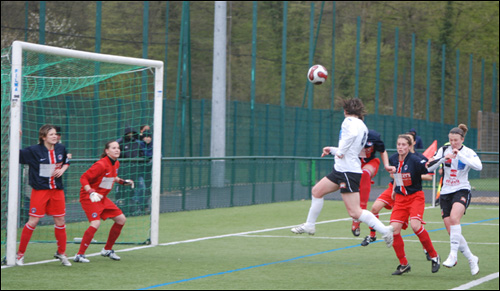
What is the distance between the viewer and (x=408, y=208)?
9875mm

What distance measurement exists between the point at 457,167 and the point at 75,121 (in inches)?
389

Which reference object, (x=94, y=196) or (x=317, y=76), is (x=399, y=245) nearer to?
(x=317, y=76)

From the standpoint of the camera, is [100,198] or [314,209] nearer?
[314,209]

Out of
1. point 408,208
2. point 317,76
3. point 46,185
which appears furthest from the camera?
point 317,76

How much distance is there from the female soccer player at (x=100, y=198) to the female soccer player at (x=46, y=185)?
337 mm

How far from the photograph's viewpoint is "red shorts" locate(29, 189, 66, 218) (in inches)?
405

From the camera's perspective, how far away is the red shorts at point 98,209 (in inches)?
420

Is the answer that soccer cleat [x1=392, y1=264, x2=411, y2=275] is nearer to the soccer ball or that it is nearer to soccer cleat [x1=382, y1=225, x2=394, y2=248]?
soccer cleat [x1=382, y1=225, x2=394, y2=248]

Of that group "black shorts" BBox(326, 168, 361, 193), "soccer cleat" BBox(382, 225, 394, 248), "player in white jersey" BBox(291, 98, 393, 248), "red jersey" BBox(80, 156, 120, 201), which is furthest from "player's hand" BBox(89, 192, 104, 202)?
"soccer cleat" BBox(382, 225, 394, 248)

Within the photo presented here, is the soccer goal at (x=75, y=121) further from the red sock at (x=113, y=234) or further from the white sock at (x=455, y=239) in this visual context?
the white sock at (x=455, y=239)

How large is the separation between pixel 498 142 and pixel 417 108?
478cm

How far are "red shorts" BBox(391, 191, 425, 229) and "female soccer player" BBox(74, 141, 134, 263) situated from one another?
3783mm

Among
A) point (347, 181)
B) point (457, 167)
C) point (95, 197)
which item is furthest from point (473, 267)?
point (95, 197)

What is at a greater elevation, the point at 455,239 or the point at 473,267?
the point at 455,239
